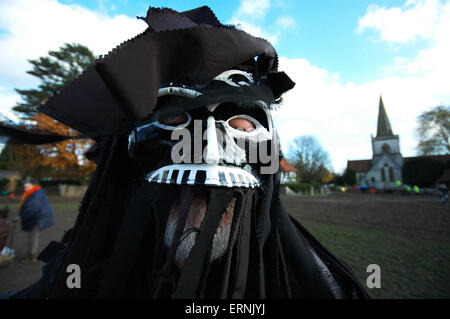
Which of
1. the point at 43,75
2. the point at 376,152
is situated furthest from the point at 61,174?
the point at 376,152

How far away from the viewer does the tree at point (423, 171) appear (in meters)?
24.9

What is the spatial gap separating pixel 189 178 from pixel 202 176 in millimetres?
62

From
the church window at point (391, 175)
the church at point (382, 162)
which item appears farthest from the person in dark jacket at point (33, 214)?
the church window at point (391, 175)

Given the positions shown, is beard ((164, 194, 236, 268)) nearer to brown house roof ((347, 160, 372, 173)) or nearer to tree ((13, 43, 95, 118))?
tree ((13, 43, 95, 118))

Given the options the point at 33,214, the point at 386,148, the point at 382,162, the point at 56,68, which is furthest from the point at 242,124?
the point at 386,148

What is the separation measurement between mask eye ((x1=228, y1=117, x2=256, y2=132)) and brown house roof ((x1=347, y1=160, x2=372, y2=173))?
54.8 metres

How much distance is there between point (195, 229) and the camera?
101cm

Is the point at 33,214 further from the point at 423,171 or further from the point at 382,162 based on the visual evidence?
the point at 382,162

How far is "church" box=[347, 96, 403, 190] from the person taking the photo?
41.6 m

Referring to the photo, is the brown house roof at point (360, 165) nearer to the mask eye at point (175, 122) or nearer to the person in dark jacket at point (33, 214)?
the person in dark jacket at point (33, 214)

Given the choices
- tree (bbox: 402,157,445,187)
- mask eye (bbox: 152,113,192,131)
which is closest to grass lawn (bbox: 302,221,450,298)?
mask eye (bbox: 152,113,192,131)

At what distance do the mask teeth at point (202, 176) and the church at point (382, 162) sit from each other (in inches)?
1871

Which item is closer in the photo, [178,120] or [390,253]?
Result: [178,120]
